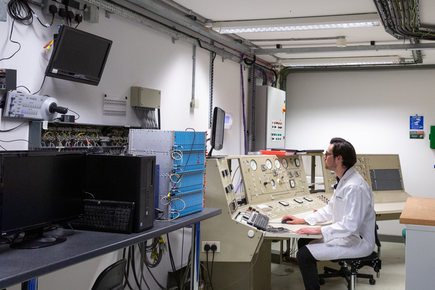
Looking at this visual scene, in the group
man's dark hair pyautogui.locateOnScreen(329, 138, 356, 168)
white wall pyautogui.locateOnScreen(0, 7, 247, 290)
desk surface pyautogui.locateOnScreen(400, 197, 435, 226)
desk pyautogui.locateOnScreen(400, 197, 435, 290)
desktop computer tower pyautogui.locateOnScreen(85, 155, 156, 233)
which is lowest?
desk pyautogui.locateOnScreen(400, 197, 435, 290)

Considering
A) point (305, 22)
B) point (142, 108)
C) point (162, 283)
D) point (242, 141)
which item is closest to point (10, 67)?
point (142, 108)

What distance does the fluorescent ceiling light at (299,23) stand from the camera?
3.47 metres

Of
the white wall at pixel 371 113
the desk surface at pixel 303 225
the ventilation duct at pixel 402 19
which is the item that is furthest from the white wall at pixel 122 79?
the white wall at pixel 371 113

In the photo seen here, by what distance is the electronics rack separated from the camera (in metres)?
2.33

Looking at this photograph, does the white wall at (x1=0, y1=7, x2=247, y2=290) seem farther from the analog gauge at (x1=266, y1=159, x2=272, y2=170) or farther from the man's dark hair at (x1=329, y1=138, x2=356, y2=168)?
the man's dark hair at (x1=329, y1=138, x2=356, y2=168)

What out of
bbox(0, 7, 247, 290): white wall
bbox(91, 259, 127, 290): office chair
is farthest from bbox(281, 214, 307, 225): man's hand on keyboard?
bbox(91, 259, 127, 290): office chair

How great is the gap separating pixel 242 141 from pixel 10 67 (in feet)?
10.8

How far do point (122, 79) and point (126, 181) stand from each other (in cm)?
124

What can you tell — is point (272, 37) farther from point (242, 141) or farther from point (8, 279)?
point (8, 279)

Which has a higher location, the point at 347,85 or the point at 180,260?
the point at 347,85

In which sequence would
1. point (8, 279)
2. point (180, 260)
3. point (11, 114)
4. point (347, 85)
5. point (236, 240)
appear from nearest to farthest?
point (8, 279), point (11, 114), point (236, 240), point (180, 260), point (347, 85)

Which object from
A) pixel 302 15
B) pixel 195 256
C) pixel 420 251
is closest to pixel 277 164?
pixel 302 15

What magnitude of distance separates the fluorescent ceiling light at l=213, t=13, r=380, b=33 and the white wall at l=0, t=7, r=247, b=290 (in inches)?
18.1

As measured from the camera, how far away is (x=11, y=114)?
2.15 m
